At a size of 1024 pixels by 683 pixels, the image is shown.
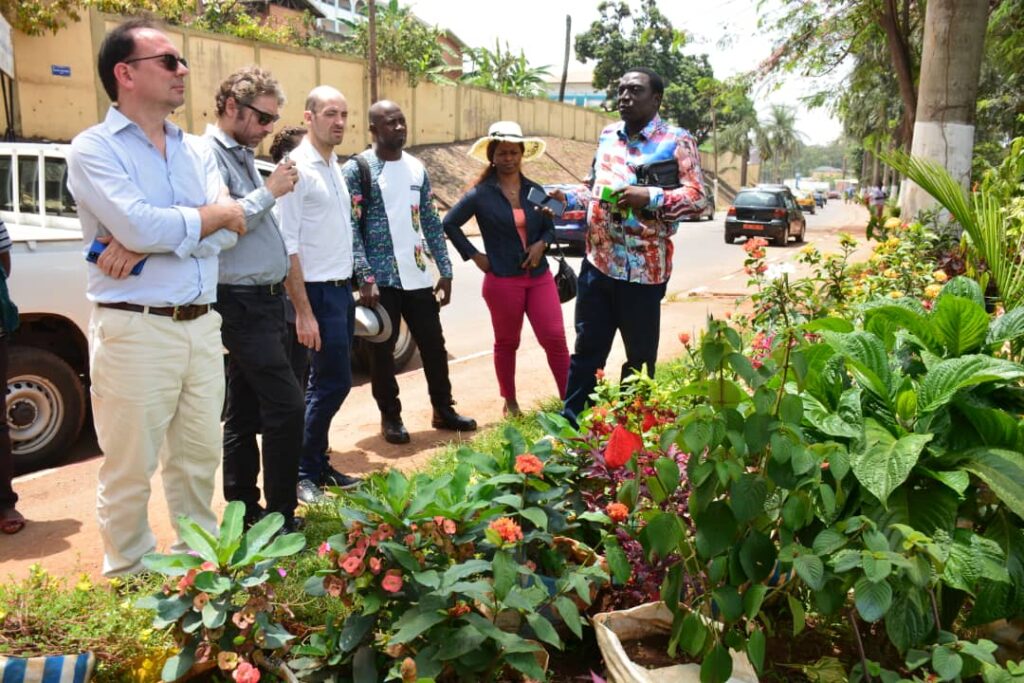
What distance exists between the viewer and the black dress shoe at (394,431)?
5578 mm

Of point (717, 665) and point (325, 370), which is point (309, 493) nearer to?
point (325, 370)

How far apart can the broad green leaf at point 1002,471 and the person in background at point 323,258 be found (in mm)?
2858

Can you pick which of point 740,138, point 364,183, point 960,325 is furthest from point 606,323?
point 740,138

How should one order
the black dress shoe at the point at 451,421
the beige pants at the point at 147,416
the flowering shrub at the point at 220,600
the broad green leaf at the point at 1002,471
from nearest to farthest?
the flowering shrub at the point at 220,600 < the broad green leaf at the point at 1002,471 < the beige pants at the point at 147,416 < the black dress shoe at the point at 451,421

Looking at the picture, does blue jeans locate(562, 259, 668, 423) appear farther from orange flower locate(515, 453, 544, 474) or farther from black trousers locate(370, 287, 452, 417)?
orange flower locate(515, 453, 544, 474)

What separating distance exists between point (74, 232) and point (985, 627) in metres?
4.89

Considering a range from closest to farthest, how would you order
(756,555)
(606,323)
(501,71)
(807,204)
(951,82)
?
(756,555), (606,323), (951,82), (501,71), (807,204)

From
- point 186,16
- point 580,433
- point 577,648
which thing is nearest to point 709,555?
point 577,648

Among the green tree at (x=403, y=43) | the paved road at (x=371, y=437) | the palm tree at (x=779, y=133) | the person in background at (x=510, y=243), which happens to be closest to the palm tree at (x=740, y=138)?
the palm tree at (x=779, y=133)

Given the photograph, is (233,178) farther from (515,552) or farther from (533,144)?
(533,144)

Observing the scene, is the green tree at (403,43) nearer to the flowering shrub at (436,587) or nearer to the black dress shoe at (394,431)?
the black dress shoe at (394,431)

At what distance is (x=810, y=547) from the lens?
7.40ft

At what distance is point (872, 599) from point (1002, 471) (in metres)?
0.62

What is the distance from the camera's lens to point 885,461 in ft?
7.38
